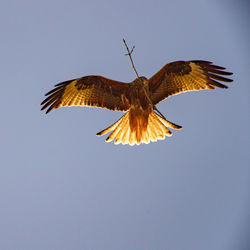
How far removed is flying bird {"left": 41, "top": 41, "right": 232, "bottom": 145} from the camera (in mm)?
6145

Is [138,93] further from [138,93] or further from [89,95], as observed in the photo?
[89,95]

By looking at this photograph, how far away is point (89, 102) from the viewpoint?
6711mm

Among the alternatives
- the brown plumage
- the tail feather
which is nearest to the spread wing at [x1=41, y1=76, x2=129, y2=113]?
the brown plumage

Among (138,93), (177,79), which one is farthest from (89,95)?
(177,79)

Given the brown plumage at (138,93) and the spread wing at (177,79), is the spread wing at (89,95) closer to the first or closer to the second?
the brown plumage at (138,93)

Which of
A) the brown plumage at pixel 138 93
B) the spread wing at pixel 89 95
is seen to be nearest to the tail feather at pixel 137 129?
the brown plumage at pixel 138 93

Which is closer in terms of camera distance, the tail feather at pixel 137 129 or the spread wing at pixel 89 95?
the tail feather at pixel 137 129

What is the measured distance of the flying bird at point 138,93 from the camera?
614 cm

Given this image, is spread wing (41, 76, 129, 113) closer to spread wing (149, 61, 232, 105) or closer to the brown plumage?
the brown plumage

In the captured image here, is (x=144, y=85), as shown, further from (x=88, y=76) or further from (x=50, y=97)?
(x=50, y=97)

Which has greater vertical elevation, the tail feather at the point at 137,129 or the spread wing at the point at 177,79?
the spread wing at the point at 177,79

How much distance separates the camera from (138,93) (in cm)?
619

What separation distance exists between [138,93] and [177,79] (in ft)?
3.17

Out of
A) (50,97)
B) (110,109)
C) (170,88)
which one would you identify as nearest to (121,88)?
(110,109)
